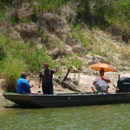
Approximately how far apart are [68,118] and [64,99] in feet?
6.55

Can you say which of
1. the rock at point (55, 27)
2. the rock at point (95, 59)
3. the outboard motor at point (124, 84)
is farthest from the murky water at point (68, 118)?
the rock at point (55, 27)

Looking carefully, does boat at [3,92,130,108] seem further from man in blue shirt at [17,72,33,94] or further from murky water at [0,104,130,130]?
man in blue shirt at [17,72,33,94]

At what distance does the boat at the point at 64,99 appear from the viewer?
12.4 m

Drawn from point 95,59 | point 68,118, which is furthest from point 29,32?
point 68,118

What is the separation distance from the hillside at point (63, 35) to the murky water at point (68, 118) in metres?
4.91

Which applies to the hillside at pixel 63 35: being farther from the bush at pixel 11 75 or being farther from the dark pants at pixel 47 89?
the dark pants at pixel 47 89

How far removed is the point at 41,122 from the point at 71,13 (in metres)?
14.0

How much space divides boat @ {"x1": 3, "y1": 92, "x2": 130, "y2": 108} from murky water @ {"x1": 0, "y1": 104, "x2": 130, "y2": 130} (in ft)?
0.84

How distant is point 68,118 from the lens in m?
11.1

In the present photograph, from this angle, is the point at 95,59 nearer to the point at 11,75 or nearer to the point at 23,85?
the point at 11,75

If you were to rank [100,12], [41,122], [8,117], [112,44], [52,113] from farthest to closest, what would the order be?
[100,12] → [112,44] → [52,113] → [8,117] → [41,122]

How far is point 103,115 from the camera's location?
11641 mm

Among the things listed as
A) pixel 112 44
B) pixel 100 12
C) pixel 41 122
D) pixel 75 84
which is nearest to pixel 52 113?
pixel 41 122

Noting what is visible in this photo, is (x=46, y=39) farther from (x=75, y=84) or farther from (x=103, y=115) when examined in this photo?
(x=103, y=115)
